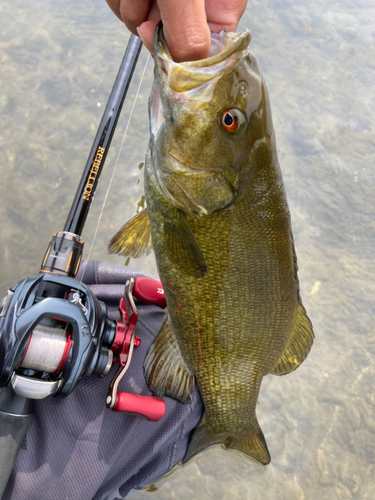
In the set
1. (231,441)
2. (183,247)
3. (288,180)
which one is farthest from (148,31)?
(288,180)

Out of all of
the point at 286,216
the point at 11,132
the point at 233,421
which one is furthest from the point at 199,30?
the point at 11,132

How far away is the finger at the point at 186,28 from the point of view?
0.97m

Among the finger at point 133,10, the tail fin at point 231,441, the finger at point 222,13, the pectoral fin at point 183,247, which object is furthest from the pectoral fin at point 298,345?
the finger at point 133,10

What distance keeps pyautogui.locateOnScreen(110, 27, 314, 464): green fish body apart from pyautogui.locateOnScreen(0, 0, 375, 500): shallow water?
47 cm

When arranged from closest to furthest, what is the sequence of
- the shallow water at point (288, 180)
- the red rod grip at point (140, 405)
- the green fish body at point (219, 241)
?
the green fish body at point (219, 241)
the red rod grip at point (140, 405)
the shallow water at point (288, 180)

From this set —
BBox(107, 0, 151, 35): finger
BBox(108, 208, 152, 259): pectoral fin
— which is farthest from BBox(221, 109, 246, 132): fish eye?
BBox(108, 208, 152, 259): pectoral fin

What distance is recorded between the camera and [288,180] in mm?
2852

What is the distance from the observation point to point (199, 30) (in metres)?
0.99

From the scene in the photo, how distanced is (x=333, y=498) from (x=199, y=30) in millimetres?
2288

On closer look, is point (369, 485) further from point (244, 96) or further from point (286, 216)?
point (244, 96)

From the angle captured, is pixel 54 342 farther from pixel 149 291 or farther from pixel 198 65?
pixel 198 65

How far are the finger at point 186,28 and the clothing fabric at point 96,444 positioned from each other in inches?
49.4

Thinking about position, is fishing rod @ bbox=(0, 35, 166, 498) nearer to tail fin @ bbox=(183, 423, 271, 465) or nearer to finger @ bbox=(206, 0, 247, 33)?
tail fin @ bbox=(183, 423, 271, 465)

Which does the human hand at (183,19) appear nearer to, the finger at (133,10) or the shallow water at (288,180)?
the finger at (133,10)
